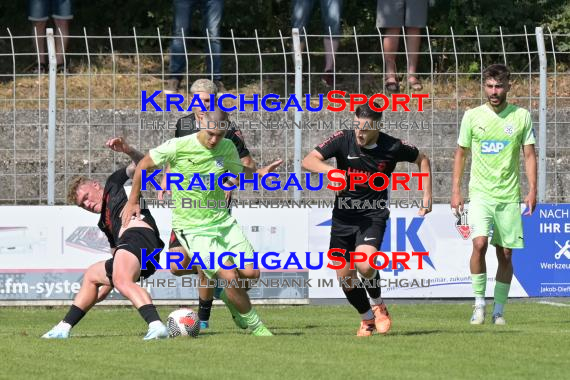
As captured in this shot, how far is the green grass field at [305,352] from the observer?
930 centimetres

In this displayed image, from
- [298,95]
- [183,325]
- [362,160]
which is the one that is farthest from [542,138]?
[183,325]

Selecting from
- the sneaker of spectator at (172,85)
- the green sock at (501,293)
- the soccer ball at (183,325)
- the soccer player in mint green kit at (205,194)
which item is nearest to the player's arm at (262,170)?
the soccer player in mint green kit at (205,194)

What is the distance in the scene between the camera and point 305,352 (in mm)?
10414

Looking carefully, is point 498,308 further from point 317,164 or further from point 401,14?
point 401,14

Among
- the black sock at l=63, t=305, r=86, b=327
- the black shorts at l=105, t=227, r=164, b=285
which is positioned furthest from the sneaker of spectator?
the black sock at l=63, t=305, r=86, b=327

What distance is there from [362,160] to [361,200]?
1.11 ft

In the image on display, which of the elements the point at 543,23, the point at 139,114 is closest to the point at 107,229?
the point at 139,114

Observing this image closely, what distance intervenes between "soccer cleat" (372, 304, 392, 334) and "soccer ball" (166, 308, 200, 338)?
1532 millimetres

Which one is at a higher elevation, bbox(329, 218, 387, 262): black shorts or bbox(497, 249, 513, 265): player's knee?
bbox(329, 218, 387, 262): black shorts

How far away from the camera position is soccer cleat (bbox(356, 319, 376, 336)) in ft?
39.1

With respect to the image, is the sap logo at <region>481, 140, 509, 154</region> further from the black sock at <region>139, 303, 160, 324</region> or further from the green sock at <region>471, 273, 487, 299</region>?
the black sock at <region>139, 303, 160, 324</region>

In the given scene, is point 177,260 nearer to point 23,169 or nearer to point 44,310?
point 44,310

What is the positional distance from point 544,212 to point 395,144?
483 centimetres

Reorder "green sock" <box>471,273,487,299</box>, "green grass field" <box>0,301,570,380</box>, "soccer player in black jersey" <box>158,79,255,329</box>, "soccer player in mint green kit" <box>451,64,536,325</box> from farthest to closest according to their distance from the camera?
1. "green sock" <box>471,273,487,299</box>
2. "soccer player in mint green kit" <box>451,64,536,325</box>
3. "soccer player in black jersey" <box>158,79,255,329</box>
4. "green grass field" <box>0,301,570,380</box>
